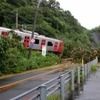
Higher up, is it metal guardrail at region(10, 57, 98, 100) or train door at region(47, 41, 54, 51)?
train door at region(47, 41, 54, 51)

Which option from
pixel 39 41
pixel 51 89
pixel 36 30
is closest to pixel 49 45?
pixel 39 41

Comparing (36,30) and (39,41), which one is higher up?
(36,30)

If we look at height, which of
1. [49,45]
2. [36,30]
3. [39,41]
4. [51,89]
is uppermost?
[36,30]

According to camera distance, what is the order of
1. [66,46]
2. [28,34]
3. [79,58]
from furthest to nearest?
[66,46] < [79,58] < [28,34]

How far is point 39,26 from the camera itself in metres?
81.9

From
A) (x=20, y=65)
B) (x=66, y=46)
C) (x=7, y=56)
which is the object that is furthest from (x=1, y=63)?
(x=66, y=46)

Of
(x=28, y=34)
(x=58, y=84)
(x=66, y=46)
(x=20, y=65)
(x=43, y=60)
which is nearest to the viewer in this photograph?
(x=58, y=84)

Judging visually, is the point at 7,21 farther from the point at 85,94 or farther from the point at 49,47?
the point at 85,94

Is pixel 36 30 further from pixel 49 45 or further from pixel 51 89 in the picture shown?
pixel 51 89

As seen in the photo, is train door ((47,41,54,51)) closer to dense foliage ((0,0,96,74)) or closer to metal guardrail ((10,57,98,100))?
dense foliage ((0,0,96,74))

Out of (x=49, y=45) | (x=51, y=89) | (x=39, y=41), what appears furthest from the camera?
(x=49, y=45)

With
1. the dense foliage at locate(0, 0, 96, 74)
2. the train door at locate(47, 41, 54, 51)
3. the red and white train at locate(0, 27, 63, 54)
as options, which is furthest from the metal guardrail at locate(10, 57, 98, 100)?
the train door at locate(47, 41, 54, 51)

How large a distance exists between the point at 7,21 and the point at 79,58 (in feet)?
107

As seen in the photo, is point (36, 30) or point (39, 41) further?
point (36, 30)
